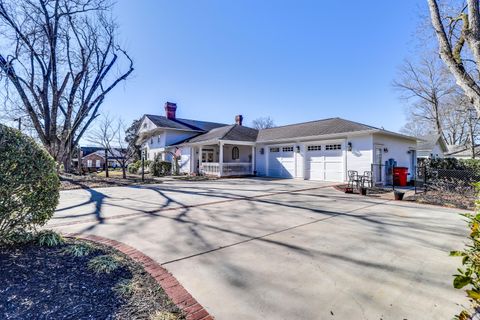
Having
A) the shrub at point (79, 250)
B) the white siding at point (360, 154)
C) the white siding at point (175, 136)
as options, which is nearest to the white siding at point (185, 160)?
the white siding at point (175, 136)

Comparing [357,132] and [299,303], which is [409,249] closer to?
Answer: [299,303]

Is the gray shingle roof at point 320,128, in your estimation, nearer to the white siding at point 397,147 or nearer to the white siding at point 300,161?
the white siding at point 300,161

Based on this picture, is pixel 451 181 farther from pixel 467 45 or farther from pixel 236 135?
pixel 236 135

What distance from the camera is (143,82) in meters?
18.4

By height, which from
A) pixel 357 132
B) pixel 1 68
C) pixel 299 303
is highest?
pixel 1 68

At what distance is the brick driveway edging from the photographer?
2.17 meters

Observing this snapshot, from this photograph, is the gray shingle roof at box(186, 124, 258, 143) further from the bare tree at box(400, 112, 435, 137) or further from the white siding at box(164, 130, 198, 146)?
the bare tree at box(400, 112, 435, 137)

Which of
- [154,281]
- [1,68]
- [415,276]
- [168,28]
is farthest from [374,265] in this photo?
[1,68]

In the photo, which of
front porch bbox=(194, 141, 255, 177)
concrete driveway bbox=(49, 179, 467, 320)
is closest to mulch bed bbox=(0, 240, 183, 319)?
concrete driveway bbox=(49, 179, 467, 320)

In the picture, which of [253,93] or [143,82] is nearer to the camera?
[143,82]

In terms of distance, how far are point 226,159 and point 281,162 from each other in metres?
6.54

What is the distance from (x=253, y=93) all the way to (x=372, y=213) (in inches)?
732

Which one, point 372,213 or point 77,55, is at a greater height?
point 77,55

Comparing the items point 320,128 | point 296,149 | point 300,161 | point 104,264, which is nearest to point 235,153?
point 296,149
